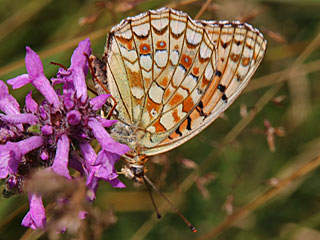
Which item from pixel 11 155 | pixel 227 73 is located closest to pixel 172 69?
pixel 227 73

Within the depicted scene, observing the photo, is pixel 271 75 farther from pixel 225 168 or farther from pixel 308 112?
pixel 225 168

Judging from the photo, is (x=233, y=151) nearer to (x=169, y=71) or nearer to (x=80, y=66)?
(x=169, y=71)

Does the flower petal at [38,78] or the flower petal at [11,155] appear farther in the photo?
the flower petal at [38,78]

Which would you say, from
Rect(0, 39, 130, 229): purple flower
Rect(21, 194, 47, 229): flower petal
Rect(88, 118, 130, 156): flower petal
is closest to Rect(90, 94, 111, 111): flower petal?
Rect(0, 39, 130, 229): purple flower

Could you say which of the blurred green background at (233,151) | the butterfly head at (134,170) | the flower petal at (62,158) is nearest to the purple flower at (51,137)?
the flower petal at (62,158)

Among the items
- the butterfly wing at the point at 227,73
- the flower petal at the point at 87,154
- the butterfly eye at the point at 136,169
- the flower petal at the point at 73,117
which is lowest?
the butterfly eye at the point at 136,169

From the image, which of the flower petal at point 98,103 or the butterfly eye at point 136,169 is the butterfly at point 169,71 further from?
the flower petal at point 98,103

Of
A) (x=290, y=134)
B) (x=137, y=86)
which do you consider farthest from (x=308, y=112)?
(x=137, y=86)

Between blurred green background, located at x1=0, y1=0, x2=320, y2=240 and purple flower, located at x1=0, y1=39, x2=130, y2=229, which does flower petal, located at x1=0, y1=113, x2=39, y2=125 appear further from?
blurred green background, located at x1=0, y1=0, x2=320, y2=240
